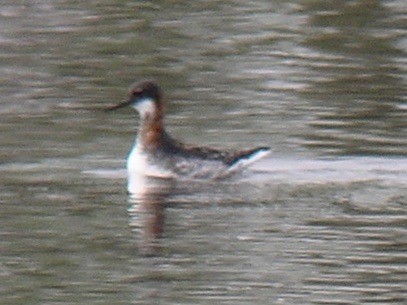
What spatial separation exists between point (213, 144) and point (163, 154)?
0.79 m

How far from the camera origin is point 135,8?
1008 inches

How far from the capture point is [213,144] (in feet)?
59.6

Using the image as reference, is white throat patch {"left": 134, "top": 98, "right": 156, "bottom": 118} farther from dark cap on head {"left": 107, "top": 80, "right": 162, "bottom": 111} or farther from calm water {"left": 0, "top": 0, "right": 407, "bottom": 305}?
calm water {"left": 0, "top": 0, "right": 407, "bottom": 305}

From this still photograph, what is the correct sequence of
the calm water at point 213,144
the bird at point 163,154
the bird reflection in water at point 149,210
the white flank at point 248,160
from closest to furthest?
the calm water at point 213,144, the bird reflection in water at point 149,210, the white flank at point 248,160, the bird at point 163,154

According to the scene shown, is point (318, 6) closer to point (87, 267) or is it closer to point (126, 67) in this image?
point (126, 67)

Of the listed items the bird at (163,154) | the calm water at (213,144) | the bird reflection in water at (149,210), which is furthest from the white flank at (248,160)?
the bird reflection in water at (149,210)

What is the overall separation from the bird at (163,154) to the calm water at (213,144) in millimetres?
188

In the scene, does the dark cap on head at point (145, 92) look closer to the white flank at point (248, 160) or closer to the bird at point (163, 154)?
the bird at point (163, 154)

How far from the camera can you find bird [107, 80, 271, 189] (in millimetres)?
16859

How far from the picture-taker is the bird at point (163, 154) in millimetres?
16859

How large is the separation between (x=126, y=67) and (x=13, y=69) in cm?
123

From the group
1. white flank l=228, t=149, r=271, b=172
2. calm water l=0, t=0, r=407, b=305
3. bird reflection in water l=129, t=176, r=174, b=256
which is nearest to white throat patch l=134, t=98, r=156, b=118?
calm water l=0, t=0, r=407, b=305

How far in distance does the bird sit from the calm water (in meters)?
0.19

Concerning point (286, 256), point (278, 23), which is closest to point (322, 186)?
point (286, 256)
